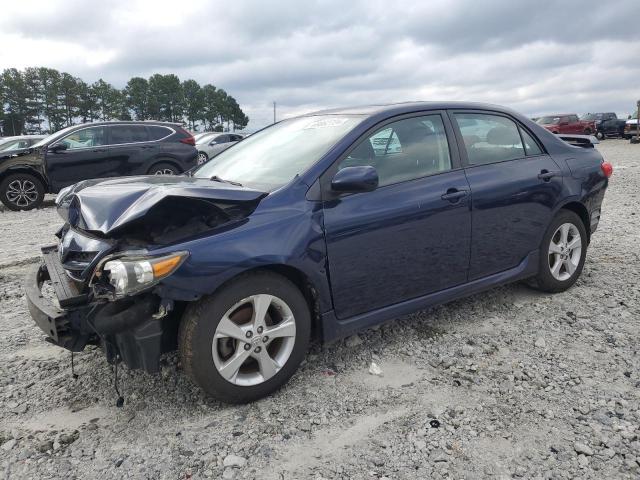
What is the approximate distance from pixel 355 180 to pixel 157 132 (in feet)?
29.4

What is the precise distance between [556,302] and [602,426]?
1760mm

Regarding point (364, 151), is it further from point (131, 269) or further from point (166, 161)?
point (166, 161)

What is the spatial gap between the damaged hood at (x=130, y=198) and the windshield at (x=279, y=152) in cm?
36

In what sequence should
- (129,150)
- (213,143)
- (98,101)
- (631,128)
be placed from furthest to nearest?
(98,101)
(631,128)
(213,143)
(129,150)

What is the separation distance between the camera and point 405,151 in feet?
11.1

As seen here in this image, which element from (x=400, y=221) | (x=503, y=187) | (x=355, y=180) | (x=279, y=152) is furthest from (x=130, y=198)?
(x=503, y=187)

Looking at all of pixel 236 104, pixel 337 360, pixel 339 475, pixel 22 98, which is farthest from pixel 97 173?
pixel 236 104

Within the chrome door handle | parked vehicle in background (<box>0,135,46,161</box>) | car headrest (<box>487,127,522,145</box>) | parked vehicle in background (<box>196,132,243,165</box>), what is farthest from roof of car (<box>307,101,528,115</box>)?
parked vehicle in background (<box>196,132,243,165</box>)

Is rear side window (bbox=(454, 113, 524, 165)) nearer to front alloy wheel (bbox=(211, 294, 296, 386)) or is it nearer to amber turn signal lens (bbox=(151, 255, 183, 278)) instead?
front alloy wheel (bbox=(211, 294, 296, 386))

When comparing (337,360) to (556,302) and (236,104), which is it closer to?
(556,302)

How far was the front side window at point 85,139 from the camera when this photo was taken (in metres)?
10.1

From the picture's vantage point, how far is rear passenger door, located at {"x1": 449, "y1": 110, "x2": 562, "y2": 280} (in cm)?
360

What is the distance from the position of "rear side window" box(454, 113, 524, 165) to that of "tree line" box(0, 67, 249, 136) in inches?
3652

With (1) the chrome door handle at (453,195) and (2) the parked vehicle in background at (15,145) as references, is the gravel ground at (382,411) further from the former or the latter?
(2) the parked vehicle in background at (15,145)
